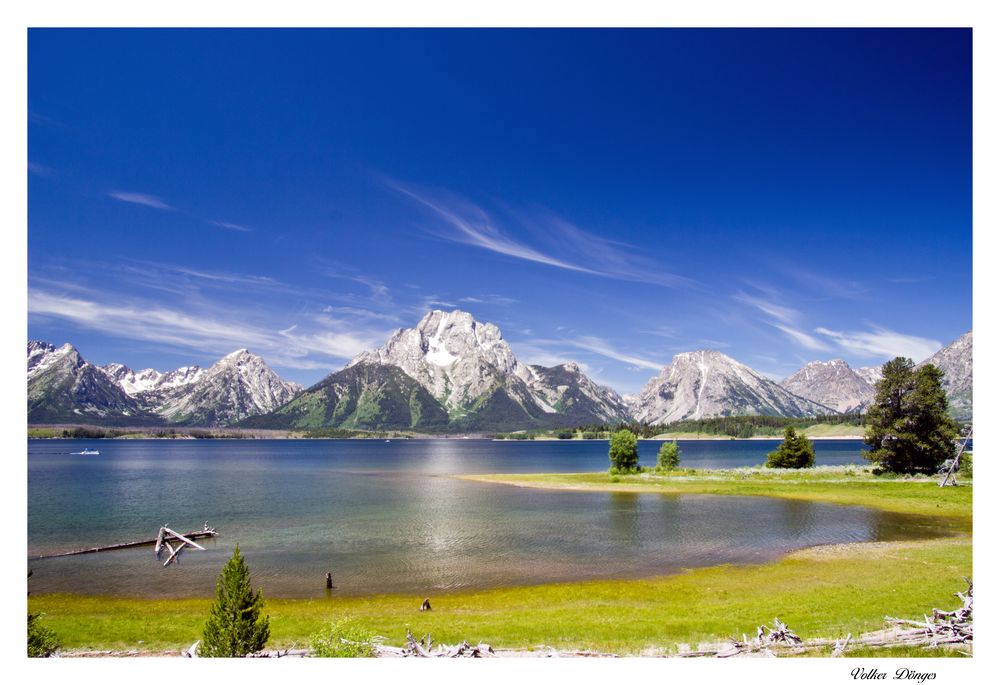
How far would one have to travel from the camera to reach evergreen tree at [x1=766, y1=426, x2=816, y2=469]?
98.7 meters

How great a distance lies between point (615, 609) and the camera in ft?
90.6

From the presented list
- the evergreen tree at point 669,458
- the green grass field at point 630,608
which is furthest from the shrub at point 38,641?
the evergreen tree at point 669,458

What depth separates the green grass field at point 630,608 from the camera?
22.9 metres

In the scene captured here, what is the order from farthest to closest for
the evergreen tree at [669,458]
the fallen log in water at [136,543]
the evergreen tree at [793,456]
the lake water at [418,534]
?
the evergreen tree at [669,458]
the evergreen tree at [793,456]
the fallen log in water at [136,543]
the lake water at [418,534]

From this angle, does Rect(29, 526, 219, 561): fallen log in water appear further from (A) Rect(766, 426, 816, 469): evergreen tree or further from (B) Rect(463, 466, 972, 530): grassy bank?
(A) Rect(766, 426, 816, 469): evergreen tree

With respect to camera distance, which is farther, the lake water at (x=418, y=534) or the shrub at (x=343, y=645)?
the lake water at (x=418, y=534)

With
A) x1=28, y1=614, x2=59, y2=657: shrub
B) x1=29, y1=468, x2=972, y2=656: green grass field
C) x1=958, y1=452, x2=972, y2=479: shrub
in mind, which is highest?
x1=28, y1=614, x2=59, y2=657: shrub

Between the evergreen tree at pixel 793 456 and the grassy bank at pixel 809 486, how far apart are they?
6.60m

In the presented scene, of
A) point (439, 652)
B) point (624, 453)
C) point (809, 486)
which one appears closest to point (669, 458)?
point (624, 453)

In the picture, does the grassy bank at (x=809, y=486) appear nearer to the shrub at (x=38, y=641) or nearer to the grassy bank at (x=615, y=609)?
the grassy bank at (x=615, y=609)

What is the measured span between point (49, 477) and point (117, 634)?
11883 centimetres

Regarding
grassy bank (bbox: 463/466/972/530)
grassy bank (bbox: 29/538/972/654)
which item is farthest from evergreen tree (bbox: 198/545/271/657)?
grassy bank (bbox: 463/466/972/530)

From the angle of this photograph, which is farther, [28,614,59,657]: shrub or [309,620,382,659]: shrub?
[28,614,59,657]: shrub

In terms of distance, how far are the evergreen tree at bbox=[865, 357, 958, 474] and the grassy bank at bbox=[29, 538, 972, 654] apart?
49.3m
